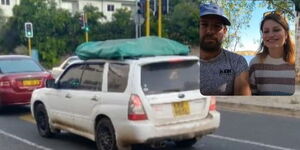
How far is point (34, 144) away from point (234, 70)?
627 centimetres

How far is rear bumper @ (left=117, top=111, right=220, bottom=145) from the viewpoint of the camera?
452cm

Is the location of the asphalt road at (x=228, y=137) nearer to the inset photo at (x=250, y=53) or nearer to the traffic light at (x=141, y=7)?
the traffic light at (x=141, y=7)

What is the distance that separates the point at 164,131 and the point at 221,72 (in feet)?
13.3

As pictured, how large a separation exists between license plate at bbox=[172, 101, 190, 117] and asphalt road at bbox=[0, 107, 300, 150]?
3.50 ft

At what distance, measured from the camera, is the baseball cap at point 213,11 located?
0.52 meters

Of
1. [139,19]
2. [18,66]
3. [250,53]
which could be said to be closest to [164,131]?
[139,19]

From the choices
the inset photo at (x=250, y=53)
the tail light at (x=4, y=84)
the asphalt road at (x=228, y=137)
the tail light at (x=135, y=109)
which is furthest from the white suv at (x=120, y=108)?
the inset photo at (x=250, y=53)

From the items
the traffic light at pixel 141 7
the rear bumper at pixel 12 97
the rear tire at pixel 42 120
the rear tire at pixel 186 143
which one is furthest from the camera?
the rear bumper at pixel 12 97

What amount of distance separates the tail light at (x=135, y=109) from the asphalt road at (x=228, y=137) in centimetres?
107

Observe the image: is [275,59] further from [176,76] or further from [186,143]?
[186,143]

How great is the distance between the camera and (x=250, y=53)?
0.56m

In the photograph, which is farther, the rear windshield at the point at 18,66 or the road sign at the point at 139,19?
the rear windshield at the point at 18,66

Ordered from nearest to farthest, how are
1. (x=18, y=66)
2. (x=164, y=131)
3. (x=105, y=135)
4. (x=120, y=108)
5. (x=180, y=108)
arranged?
(x=180, y=108), (x=164, y=131), (x=120, y=108), (x=105, y=135), (x=18, y=66)

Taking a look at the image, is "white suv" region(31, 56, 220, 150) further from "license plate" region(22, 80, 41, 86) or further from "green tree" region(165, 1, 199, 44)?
"green tree" region(165, 1, 199, 44)
